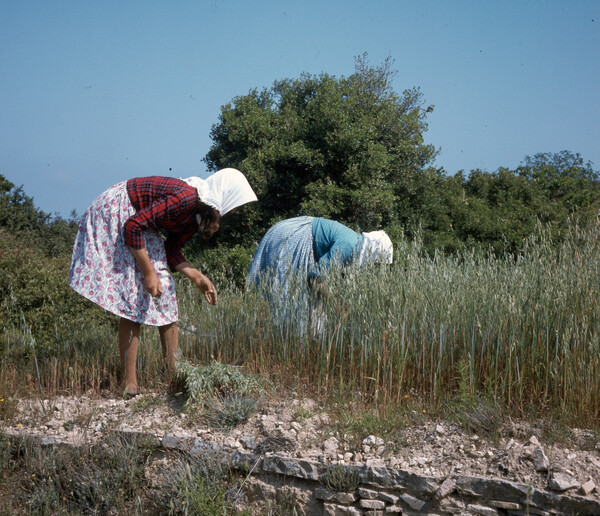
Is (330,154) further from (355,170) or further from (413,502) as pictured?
(413,502)

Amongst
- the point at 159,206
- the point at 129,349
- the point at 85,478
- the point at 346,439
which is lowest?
the point at 85,478

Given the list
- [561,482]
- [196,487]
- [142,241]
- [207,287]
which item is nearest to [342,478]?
[196,487]

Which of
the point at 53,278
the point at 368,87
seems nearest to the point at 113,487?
the point at 53,278

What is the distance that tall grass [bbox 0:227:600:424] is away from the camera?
367 cm

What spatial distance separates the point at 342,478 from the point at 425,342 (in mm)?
Result: 1167

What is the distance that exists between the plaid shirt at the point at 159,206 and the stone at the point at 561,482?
104 inches

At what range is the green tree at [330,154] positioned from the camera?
28.3 ft

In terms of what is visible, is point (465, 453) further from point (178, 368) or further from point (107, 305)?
point (107, 305)

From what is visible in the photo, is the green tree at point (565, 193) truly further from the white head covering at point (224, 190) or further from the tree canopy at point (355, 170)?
the white head covering at point (224, 190)

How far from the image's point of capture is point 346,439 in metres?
3.52

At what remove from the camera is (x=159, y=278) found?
13.4ft

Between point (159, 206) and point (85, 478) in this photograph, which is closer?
point (85, 478)

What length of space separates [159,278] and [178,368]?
635mm

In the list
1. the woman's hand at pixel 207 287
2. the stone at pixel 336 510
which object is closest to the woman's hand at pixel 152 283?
the woman's hand at pixel 207 287
